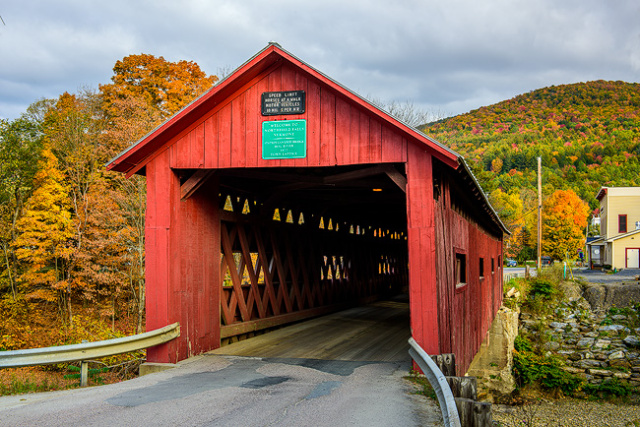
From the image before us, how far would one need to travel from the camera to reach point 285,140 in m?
7.46

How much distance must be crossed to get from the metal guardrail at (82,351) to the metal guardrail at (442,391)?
3.45m

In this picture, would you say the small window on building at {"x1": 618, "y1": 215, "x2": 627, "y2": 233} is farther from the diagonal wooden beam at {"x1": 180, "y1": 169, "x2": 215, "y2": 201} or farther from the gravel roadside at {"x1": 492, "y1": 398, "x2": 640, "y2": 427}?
the diagonal wooden beam at {"x1": 180, "y1": 169, "x2": 215, "y2": 201}

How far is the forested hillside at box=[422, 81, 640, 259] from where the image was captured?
273ft

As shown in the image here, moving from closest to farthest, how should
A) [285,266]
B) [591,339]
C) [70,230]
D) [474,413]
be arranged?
[474,413], [285,266], [70,230], [591,339]

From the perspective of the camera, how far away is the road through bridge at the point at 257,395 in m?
4.80

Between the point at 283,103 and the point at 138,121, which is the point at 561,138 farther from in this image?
the point at 283,103

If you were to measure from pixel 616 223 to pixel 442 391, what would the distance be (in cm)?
4077

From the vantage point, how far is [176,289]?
769 cm

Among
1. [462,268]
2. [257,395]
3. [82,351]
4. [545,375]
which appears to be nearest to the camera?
[257,395]

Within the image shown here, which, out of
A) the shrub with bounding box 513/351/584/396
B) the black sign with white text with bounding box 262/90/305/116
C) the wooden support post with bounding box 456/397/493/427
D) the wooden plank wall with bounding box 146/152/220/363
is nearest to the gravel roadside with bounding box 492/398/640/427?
the shrub with bounding box 513/351/584/396

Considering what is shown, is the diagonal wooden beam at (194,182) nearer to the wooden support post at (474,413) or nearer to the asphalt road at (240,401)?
the asphalt road at (240,401)

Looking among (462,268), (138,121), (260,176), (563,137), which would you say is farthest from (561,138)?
(260,176)

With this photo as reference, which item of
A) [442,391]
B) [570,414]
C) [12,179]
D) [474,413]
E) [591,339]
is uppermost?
[12,179]

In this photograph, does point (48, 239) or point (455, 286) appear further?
point (48, 239)
